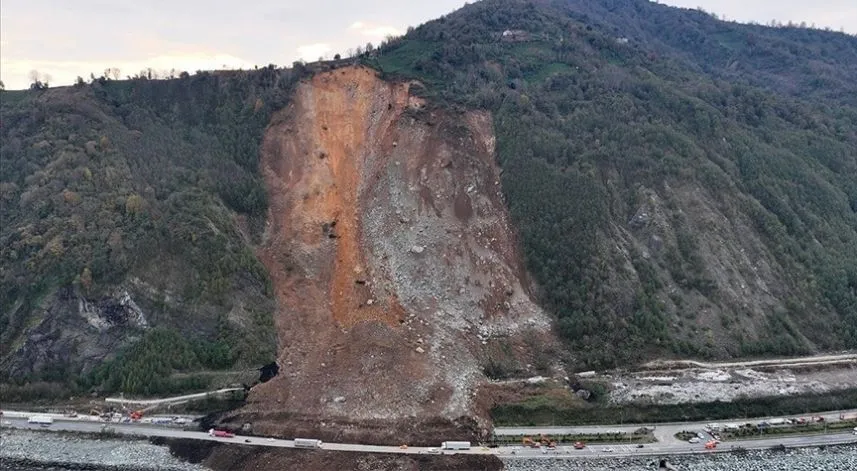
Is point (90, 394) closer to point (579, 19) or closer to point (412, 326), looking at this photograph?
point (412, 326)

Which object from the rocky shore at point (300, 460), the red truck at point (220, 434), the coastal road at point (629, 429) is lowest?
the rocky shore at point (300, 460)

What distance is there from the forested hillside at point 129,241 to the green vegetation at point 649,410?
76.3 ft

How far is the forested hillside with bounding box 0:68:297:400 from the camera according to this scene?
2275 inches

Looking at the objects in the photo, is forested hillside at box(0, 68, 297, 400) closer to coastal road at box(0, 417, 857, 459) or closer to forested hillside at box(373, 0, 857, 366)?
coastal road at box(0, 417, 857, 459)

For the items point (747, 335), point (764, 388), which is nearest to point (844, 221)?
point (747, 335)

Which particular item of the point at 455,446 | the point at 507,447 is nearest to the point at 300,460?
the point at 455,446

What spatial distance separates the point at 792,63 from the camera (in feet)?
473

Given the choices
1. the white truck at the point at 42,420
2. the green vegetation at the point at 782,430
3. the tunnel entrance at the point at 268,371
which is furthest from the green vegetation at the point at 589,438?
the white truck at the point at 42,420

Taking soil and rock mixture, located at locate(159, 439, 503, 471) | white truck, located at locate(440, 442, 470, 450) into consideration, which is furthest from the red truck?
white truck, located at locate(440, 442, 470, 450)

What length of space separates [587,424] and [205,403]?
106 feet

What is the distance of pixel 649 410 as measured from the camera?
55.1 m

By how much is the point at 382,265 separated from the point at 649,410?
29.0 metres

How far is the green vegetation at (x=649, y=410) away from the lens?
5400cm

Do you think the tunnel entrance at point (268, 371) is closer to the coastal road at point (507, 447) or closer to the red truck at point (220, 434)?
the red truck at point (220, 434)
